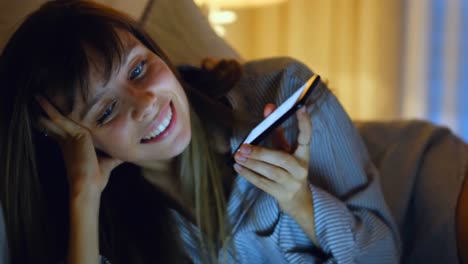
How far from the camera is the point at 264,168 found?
78 centimetres

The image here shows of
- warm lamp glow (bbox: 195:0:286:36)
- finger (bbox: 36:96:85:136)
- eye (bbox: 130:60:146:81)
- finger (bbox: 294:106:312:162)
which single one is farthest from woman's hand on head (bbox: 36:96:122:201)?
warm lamp glow (bbox: 195:0:286:36)

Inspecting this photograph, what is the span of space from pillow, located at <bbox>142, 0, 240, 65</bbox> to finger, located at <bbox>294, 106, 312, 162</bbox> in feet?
1.43

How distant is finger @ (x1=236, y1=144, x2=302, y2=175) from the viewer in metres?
0.77

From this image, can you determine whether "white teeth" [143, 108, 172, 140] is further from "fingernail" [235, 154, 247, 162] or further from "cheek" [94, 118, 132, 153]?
"fingernail" [235, 154, 247, 162]

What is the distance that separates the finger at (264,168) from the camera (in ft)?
2.57

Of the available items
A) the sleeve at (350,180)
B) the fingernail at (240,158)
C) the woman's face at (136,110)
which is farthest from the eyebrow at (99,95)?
the sleeve at (350,180)

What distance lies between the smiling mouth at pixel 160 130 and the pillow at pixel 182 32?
1.09 feet

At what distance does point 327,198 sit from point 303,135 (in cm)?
15

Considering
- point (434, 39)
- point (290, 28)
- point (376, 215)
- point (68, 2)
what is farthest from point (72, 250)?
point (434, 39)

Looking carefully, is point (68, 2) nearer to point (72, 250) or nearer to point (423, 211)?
point (72, 250)

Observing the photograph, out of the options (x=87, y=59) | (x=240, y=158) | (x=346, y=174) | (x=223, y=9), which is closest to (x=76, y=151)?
(x=87, y=59)

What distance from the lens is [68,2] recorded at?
83cm

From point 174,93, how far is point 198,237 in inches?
12.0

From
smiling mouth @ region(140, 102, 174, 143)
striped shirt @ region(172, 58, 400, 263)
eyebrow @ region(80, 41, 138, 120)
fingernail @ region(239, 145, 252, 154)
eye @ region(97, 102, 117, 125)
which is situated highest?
eyebrow @ region(80, 41, 138, 120)
